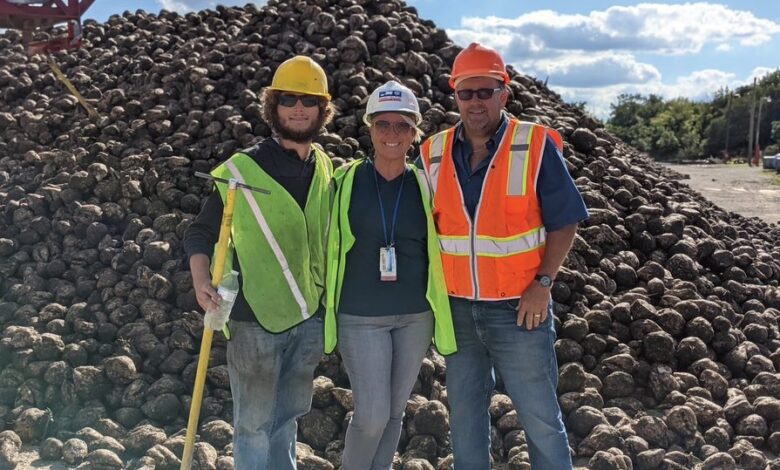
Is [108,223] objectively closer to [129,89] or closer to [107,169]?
[107,169]

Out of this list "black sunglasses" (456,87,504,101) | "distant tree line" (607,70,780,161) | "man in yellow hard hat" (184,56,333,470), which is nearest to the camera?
"man in yellow hard hat" (184,56,333,470)

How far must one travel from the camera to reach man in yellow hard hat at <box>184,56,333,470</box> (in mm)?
3346

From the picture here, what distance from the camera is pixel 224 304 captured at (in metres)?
3.25

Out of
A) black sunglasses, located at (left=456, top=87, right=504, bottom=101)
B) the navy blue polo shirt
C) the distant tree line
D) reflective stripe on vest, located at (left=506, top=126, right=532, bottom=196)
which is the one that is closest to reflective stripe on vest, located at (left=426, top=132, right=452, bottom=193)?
the navy blue polo shirt

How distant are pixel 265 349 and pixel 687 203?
21.4ft

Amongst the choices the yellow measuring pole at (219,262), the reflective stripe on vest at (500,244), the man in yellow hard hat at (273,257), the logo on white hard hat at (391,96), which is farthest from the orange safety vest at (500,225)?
the yellow measuring pole at (219,262)

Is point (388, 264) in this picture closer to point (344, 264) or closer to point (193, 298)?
point (344, 264)

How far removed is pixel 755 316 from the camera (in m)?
6.69

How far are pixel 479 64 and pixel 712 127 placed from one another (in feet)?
178

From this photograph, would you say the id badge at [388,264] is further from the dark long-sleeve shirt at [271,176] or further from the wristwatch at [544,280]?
the wristwatch at [544,280]

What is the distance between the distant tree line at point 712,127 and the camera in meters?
50.2

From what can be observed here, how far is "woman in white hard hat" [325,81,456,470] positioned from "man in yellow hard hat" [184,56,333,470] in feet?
0.43

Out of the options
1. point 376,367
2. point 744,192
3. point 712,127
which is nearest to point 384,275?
point 376,367

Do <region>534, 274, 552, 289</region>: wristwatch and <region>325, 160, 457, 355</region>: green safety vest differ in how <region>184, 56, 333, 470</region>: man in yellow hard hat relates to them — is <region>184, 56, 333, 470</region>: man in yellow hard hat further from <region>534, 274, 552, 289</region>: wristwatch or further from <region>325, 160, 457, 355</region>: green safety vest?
<region>534, 274, 552, 289</region>: wristwatch
